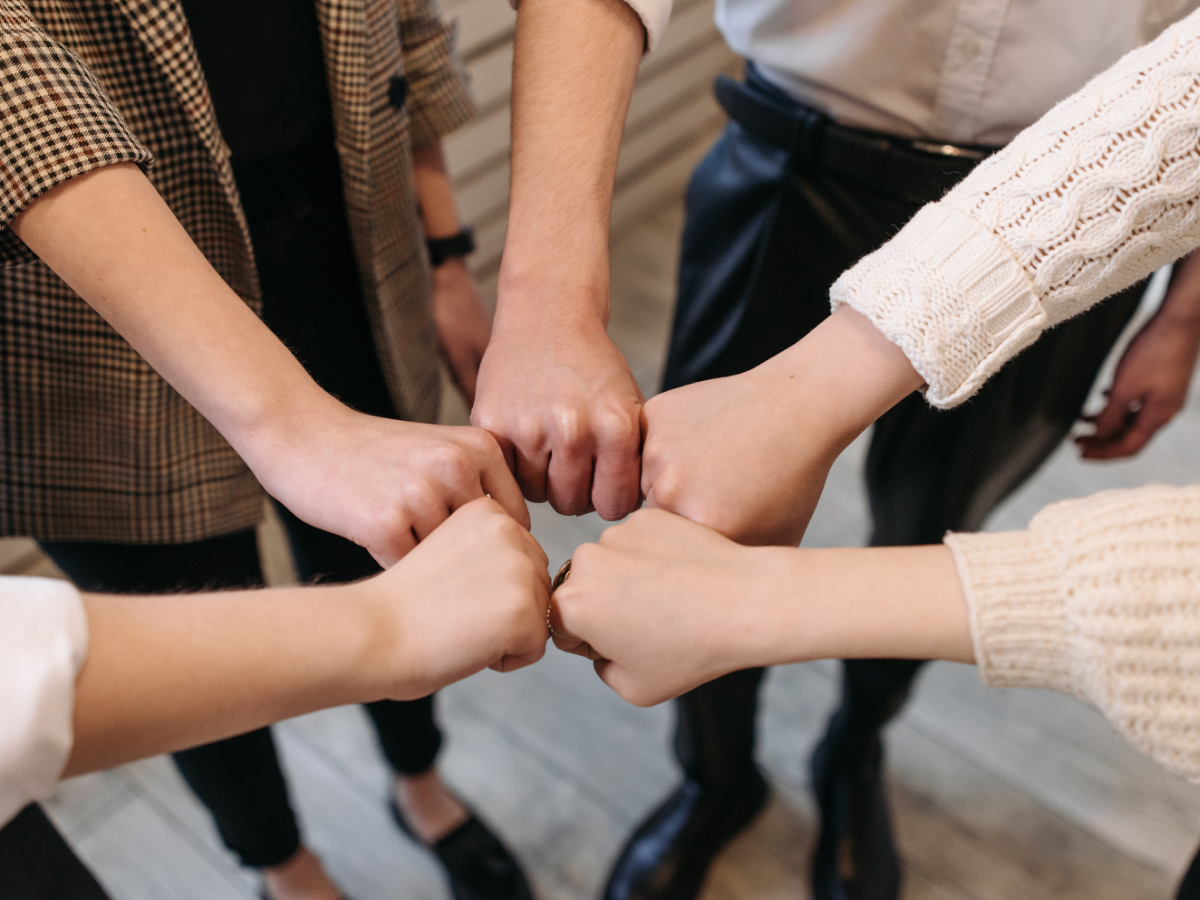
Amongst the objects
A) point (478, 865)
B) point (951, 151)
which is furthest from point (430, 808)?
point (951, 151)

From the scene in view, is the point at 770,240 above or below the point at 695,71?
above

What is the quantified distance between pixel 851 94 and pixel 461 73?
1.30ft

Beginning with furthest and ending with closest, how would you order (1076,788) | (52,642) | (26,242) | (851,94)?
1. (1076,788)
2. (851,94)
3. (26,242)
4. (52,642)

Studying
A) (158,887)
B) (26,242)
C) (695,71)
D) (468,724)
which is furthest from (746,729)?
(695,71)

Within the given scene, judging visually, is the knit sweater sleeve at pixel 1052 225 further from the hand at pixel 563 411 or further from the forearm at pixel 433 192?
the forearm at pixel 433 192

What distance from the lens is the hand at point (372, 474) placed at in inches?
22.6

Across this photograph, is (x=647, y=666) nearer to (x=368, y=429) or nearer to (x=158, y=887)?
(x=368, y=429)

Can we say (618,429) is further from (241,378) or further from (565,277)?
(241,378)

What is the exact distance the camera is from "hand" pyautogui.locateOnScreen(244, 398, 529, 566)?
573 mm

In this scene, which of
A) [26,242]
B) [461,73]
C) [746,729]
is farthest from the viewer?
[746,729]

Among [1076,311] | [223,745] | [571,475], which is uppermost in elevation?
[1076,311]

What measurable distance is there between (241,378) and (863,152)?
56cm

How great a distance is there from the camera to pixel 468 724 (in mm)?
1325

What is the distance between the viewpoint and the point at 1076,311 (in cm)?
60
